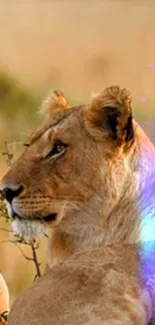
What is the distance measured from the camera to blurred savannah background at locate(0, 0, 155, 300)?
446cm

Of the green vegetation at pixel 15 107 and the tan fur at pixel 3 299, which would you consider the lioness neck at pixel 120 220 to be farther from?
the green vegetation at pixel 15 107

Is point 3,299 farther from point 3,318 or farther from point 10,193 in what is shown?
point 10,193

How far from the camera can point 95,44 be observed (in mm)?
4832

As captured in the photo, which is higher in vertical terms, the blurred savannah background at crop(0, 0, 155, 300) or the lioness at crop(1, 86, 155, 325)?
the lioness at crop(1, 86, 155, 325)

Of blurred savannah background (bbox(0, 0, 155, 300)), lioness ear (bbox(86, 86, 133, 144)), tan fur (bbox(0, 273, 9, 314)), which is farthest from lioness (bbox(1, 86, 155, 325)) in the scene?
blurred savannah background (bbox(0, 0, 155, 300))

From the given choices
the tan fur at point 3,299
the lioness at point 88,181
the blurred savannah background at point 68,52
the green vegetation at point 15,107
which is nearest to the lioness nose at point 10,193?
the lioness at point 88,181

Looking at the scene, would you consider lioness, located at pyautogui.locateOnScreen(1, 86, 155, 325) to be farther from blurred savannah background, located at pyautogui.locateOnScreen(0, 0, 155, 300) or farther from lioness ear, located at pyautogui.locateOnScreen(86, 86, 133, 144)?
blurred savannah background, located at pyautogui.locateOnScreen(0, 0, 155, 300)

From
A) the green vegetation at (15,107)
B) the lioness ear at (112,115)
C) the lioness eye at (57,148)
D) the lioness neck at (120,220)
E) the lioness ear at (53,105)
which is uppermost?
the lioness ear at (112,115)

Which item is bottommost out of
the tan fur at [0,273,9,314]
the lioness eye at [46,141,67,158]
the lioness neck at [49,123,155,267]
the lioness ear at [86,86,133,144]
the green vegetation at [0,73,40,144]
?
the green vegetation at [0,73,40,144]

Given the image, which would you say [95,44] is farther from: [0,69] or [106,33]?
[0,69]

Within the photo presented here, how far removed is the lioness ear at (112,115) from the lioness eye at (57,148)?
68 millimetres

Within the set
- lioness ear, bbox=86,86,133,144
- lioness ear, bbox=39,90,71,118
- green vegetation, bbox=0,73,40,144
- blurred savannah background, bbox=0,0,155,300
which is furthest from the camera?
green vegetation, bbox=0,73,40,144

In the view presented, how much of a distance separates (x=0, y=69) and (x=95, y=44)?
0.48 metres

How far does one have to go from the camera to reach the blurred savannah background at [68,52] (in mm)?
4465
